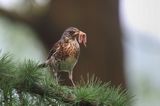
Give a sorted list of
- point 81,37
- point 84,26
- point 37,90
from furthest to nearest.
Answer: point 84,26
point 81,37
point 37,90

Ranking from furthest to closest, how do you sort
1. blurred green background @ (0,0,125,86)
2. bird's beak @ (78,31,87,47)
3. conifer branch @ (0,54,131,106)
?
blurred green background @ (0,0,125,86), bird's beak @ (78,31,87,47), conifer branch @ (0,54,131,106)

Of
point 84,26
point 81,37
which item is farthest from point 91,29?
point 81,37

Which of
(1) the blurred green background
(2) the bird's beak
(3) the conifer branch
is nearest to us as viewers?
(3) the conifer branch

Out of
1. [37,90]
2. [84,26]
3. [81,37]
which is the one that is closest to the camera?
[37,90]

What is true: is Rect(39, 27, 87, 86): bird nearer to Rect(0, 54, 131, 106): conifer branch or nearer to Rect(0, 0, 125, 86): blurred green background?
Rect(0, 54, 131, 106): conifer branch

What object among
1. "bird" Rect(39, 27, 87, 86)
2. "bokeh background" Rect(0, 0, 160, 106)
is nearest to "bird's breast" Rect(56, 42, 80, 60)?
"bird" Rect(39, 27, 87, 86)

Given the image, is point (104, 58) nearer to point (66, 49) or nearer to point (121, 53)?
point (121, 53)

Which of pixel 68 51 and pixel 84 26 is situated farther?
pixel 84 26

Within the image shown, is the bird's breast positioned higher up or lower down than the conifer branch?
higher up

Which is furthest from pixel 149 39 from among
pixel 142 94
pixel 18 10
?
pixel 142 94

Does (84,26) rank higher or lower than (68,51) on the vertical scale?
higher

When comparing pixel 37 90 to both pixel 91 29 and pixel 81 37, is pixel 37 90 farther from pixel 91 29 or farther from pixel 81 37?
pixel 91 29
